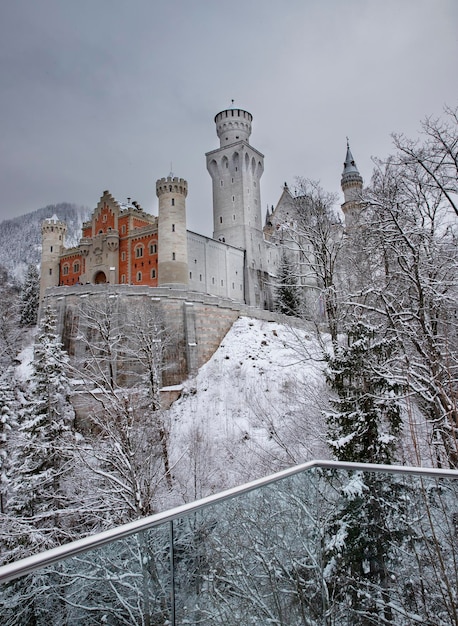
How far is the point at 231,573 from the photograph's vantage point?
8.86 feet

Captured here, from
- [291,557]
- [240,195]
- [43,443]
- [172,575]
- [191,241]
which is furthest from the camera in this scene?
[240,195]

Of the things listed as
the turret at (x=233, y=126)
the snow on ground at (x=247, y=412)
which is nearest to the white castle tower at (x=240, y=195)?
the turret at (x=233, y=126)

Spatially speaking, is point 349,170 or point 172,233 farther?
point 349,170

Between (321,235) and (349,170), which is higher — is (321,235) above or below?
below

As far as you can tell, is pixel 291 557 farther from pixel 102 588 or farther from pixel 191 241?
pixel 191 241

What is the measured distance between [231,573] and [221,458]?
51.8ft

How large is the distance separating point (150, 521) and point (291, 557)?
4.41ft

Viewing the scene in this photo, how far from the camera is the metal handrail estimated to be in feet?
5.48

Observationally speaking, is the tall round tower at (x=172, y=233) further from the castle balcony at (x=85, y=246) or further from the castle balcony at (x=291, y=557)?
the castle balcony at (x=291, y=557)

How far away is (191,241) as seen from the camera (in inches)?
1485

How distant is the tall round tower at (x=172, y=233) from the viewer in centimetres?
3394

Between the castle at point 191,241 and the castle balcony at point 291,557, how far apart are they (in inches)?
1219

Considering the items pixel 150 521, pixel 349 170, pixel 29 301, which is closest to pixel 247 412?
pixel 150 521

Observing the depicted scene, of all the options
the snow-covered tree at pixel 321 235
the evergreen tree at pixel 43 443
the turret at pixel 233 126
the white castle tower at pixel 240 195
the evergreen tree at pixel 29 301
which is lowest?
the evergreen tree at pixel 43 443
